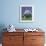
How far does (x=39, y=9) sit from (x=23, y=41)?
1.24m

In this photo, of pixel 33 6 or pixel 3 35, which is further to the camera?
pixel 33 6

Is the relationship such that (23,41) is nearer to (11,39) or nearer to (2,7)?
(11,39)

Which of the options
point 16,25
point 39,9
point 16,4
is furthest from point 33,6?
point 16,25

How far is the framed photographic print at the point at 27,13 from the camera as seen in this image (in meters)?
4.06

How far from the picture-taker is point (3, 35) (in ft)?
11.9

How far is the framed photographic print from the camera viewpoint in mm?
4062

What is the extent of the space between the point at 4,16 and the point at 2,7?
31 centimetres

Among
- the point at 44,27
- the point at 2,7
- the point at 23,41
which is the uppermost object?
the point at 2,7

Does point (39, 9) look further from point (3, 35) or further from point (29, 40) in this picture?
point (3, 35)

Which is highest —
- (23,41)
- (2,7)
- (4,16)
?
(2,7)

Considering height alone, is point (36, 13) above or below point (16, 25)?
above

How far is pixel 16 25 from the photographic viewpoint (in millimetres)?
4117

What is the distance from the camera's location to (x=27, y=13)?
408cm

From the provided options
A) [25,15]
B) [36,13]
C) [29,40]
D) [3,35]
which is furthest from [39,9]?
[3,35]
